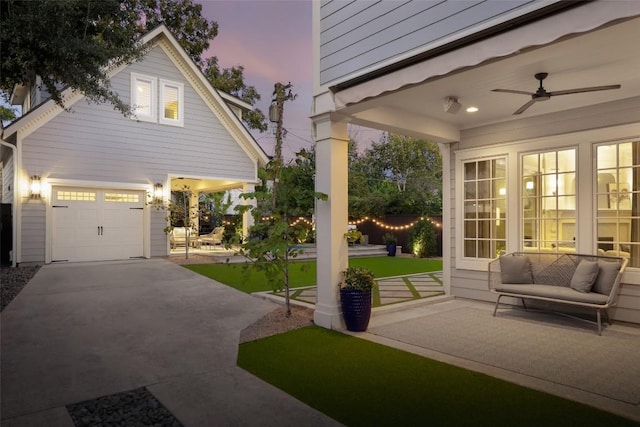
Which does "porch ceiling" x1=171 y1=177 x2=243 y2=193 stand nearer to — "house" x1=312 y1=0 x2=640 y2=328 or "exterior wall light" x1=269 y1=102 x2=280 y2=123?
"exterior wall light" x1=269 y1=102 x2=280 y2=123

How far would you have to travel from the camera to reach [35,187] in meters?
10.2

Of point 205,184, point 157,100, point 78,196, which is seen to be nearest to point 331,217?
point 78,196

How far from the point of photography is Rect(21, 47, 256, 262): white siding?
10.3 meters

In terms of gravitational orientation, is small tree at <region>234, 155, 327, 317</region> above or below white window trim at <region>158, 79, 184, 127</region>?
below

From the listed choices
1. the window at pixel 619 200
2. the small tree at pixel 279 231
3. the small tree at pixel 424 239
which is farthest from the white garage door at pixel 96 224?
the window at pixel 619 200

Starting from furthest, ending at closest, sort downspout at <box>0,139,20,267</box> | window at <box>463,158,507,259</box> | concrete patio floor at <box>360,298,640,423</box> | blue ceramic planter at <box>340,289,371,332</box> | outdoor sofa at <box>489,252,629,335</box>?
downspout at <box>0,139,20,267</box>
window at <box>463,158,507,259</box>
outdoor sofa at <box>489,252,629,335</box>
blue ceramic planter at <box>340,289,371,332</box>
concrete patio floor at <box>360,298,640,423</box>

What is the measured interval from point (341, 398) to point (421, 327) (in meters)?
2.32

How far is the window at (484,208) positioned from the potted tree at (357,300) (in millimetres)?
2762

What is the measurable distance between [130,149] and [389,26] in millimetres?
9293

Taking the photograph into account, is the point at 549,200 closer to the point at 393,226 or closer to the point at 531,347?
the point at 531,347

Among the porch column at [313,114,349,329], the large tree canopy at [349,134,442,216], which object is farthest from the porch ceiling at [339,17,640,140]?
the large tree canopy at [349,134,442,216]

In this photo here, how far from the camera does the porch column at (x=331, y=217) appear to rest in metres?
5.04

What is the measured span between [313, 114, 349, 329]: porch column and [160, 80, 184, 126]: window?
8.45m

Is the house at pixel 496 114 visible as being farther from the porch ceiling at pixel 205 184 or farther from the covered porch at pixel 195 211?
the porch ceiling at pixel 205 184
